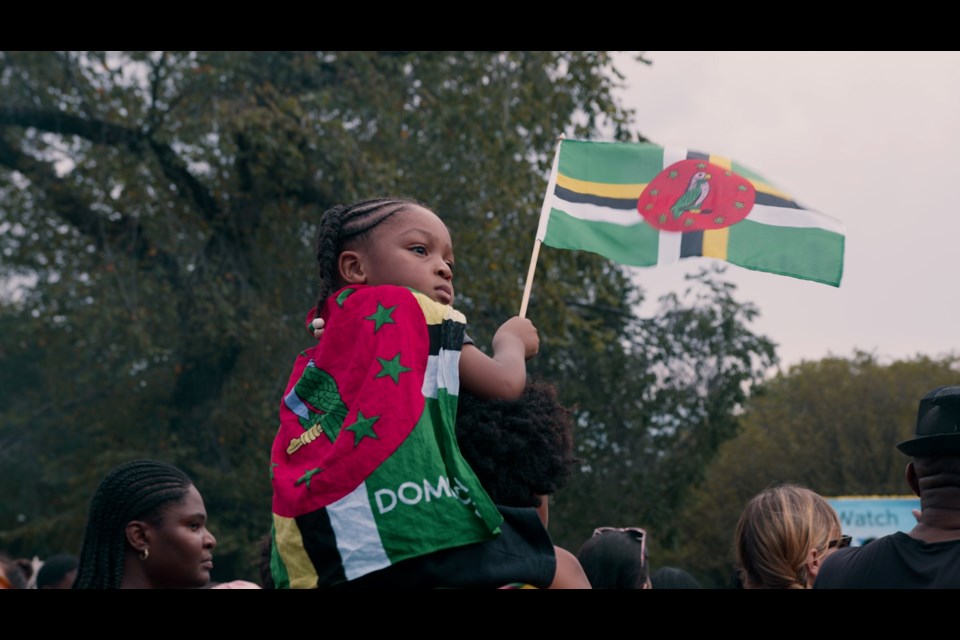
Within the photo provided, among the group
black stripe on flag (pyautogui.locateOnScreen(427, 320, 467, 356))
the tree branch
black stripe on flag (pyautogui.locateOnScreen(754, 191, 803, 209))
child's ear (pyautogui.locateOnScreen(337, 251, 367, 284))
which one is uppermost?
the tree branch

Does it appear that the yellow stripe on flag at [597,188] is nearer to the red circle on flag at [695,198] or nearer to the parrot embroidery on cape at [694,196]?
the red circle on flag at [695,198]

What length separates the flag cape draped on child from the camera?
7.91ft

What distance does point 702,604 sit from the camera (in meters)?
1.34

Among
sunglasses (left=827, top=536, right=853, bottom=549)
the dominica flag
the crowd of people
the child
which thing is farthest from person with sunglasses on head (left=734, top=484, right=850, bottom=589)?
the child

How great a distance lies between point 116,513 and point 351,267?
1.04m

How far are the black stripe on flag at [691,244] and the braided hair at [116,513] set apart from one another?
1.78 meters

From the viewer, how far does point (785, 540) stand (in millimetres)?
3428

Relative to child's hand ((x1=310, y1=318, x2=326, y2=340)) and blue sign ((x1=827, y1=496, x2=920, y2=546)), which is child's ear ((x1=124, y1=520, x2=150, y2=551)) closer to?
child's hand ((x1=310, y1=318, x2=326, y2=340))

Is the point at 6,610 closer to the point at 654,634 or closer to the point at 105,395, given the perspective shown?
the point at 654,634

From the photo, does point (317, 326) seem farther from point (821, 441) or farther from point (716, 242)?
point (821, 441)

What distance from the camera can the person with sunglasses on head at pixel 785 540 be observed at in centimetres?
343

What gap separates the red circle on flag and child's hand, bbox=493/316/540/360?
4.15 ft

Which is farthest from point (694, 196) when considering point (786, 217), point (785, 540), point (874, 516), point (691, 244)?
point (874, 516)
